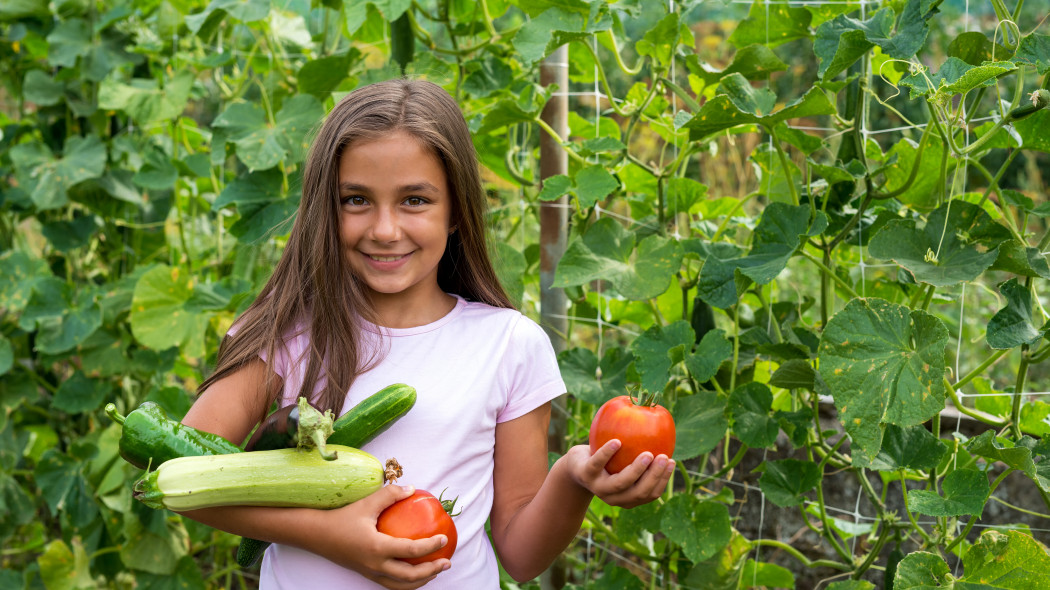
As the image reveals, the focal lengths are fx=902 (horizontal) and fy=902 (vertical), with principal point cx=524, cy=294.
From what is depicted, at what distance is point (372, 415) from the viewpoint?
3.91 feet

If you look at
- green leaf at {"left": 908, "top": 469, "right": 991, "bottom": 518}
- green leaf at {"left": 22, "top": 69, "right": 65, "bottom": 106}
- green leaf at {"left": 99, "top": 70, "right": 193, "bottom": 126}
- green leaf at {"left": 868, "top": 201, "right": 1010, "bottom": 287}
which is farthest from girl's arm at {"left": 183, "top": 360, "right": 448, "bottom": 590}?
green leaf at {"left": 22, "top": 69, "right": 65, "bottom": 106}

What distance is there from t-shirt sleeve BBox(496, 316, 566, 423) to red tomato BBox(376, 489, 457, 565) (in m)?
0.29

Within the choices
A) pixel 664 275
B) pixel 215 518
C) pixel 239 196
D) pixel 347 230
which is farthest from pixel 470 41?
pixel 215 518

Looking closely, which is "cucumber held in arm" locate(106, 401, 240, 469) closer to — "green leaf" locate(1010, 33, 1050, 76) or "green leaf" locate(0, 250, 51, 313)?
"green leaf" locate(1010, 33, 1050, 76)

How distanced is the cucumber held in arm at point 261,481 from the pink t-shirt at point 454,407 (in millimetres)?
168

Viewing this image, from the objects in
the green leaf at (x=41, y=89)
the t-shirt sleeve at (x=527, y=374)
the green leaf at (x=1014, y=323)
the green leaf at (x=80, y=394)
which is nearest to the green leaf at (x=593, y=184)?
the t-shirt sleeve at (x=527, y=374)

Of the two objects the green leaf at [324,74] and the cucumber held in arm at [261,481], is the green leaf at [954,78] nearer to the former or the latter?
the cucumber held in arm at [261,481]

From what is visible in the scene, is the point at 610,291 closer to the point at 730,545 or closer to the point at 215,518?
the point at 730,545

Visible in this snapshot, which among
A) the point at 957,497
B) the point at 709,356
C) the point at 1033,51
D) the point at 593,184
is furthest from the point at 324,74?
the point at 957,497

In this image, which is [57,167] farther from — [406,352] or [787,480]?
[787,480]

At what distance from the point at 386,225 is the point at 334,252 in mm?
142

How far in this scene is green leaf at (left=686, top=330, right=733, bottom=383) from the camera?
5.07 feet

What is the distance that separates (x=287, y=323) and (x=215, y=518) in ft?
1.10

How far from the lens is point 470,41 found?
6.86 ft
